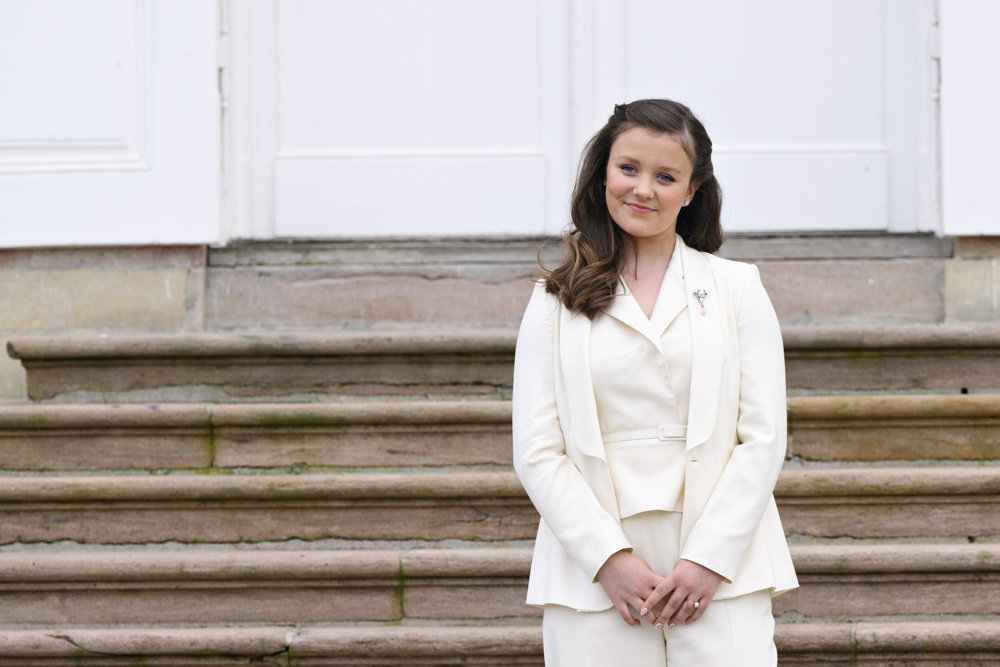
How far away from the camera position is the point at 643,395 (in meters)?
1.90

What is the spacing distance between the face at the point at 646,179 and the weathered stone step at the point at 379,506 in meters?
1.24

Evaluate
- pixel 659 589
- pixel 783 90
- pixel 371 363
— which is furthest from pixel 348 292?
pixel 659 589

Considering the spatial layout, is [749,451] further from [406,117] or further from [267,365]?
[406,117]

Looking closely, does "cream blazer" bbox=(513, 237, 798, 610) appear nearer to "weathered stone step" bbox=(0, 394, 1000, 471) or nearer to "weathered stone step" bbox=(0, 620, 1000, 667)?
"weathered stone step" bbox=(0, 620, 1000, 667)

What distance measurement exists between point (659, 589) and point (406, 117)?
102 inches

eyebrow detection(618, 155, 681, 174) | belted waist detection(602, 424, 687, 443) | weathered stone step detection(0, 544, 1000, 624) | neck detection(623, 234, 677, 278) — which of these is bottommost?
weathered stone step detection(0, 544, 1000, 624)

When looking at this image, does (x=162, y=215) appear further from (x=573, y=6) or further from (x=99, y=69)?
(x=573, y=6)

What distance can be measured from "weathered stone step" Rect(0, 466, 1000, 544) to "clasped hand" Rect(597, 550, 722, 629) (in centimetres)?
121

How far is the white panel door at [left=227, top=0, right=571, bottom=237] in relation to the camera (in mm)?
3992

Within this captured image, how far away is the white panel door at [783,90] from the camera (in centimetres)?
395

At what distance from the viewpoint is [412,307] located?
374 cm

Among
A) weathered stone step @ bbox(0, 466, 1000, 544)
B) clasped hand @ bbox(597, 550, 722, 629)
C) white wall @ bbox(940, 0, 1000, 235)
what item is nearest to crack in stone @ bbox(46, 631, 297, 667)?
weathered stone step @ bbox(0, 466, 1000, 544)

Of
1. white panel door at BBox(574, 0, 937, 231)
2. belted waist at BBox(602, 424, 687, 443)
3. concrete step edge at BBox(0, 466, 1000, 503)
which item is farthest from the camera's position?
white panel door at BBox(574, 0, 937, 231)

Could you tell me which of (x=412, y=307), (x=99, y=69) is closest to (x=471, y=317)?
(x=412, y=307)
